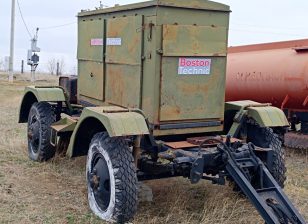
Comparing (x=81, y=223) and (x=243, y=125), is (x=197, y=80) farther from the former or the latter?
(x=81, y=223)

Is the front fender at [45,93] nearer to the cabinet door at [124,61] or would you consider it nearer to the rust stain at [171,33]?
the cabinet door at [124,61]

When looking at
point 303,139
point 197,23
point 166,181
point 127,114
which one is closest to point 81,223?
point 127,114

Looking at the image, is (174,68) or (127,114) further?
(174,68)

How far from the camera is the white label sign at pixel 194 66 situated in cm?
501

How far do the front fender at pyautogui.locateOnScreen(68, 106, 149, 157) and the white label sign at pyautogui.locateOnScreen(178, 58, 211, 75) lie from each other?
0.87m

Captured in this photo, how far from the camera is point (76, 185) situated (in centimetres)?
591

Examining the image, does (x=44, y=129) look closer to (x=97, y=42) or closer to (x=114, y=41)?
(x=97, y=42)

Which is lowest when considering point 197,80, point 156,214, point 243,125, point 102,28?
point 156,214

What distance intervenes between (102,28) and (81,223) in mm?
2800

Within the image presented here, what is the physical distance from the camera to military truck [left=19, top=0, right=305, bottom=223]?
437 centimetres

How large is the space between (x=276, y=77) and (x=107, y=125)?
17.6 ft

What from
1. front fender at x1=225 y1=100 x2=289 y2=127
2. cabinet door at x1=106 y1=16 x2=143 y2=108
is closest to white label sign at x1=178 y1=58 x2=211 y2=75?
cabinet door at x1=106 y1=16 x2=143 y2=108

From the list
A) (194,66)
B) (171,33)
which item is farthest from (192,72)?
(171,33)

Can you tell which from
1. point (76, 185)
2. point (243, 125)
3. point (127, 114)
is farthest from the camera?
point (76, 185)
